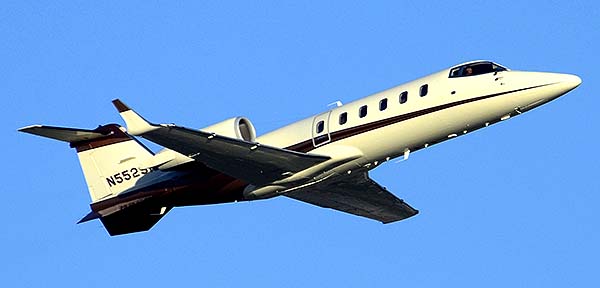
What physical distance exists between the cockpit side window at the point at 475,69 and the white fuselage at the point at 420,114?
14 centimetres

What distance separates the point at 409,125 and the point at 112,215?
27.6 ft

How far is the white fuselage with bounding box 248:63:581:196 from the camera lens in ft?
98.6

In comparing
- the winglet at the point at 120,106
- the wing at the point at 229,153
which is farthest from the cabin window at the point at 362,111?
the winglet at the point at 120,106

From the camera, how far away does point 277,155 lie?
101 ft

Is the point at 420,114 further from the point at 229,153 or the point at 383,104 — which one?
the point at 229,153

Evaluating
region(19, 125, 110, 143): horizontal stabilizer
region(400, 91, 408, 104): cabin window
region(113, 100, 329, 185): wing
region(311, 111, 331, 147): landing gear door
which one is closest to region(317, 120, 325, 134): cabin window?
region(311, 111, 331, 147): landing gear door

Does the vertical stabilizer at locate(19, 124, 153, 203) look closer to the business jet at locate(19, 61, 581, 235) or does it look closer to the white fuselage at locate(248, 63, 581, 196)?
the business jet at locate(19, 61, 581, 235)

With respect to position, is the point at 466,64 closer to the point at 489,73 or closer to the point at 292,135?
the point at 489,73

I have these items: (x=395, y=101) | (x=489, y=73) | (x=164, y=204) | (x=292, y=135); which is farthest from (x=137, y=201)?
(x=489, y=73)

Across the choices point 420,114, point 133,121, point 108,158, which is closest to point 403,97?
point 420,114

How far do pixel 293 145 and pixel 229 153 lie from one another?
1.93m

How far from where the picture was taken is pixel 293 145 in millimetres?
31891

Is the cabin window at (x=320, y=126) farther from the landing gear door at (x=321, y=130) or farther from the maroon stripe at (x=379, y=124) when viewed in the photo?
the maroon stripe at (x=379, y=124)

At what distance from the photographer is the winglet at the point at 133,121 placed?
28.2 m
